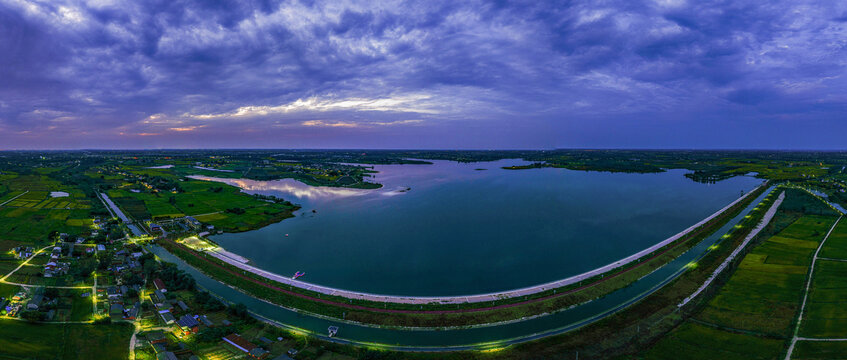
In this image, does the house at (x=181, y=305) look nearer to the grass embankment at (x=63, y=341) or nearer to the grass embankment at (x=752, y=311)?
the grass embankment at (x=63, y=341)

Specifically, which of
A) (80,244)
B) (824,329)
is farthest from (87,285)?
(824,329)

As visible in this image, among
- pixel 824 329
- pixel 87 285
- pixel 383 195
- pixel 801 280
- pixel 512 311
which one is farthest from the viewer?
pixel 383 195

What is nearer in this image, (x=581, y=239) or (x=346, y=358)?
(x=346, y=358)

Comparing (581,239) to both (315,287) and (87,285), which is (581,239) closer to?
(315,287)

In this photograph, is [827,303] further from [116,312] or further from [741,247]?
[116,312]

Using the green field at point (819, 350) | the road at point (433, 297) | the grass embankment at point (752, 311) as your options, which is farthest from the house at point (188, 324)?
the green field at point (819, 350)

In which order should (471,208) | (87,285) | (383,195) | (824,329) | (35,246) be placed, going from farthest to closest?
(383,195) < (471,208) < (35,246) < (87,285) < (824,329)
